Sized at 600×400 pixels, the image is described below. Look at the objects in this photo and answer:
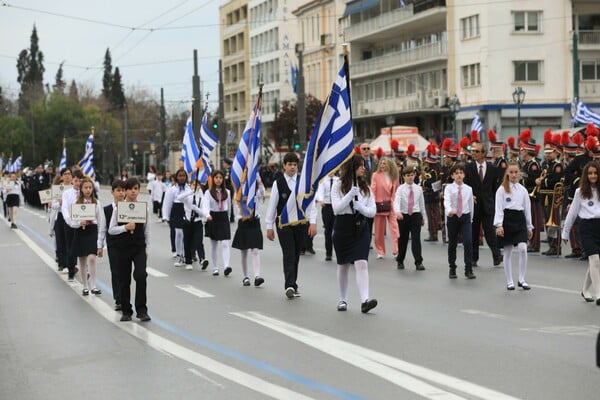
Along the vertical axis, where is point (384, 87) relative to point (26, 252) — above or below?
above

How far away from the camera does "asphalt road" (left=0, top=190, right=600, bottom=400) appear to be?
8.70 m

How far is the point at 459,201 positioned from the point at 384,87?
184ft

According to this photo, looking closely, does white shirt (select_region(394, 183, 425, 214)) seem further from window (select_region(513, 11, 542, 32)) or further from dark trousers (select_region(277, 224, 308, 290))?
window (select_region(513, 11, 542, 32))

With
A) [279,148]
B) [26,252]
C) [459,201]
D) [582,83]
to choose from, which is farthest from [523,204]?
[279,148]

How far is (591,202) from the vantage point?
13.8m

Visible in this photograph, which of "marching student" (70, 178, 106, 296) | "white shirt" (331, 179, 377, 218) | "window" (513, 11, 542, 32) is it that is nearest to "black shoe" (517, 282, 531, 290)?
"white shirt" (331, 179, 377, 218)

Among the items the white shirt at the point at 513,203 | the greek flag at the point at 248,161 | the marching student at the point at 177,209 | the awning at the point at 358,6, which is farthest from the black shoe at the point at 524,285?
the awning at the point at 358,6

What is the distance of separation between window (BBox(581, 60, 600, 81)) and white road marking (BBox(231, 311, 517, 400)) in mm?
49752

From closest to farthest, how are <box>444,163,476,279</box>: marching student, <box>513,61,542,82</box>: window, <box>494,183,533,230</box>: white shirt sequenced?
<box>494,183,533,230</box>: white shirt
<box>444,163,476,279</box>: marching student
<box>513,61,542,82</box>: window

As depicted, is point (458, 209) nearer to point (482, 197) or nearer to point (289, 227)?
point (482, 197)

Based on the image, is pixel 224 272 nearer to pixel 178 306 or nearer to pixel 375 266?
pixel 375 266

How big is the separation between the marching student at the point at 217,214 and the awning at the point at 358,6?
54713mm

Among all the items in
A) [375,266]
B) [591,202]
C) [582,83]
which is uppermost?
[582,83]

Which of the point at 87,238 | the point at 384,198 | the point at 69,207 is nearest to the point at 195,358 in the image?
the point at 87,238
